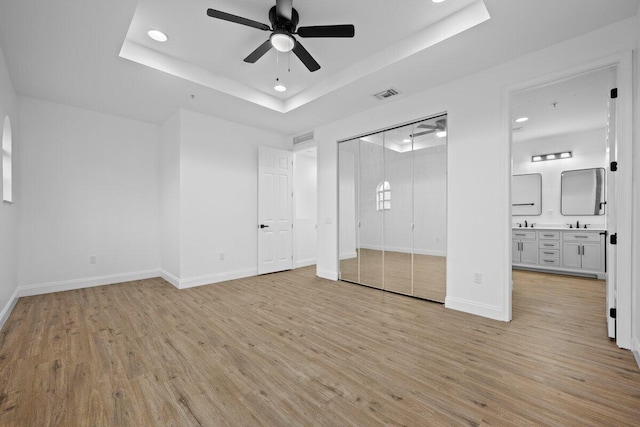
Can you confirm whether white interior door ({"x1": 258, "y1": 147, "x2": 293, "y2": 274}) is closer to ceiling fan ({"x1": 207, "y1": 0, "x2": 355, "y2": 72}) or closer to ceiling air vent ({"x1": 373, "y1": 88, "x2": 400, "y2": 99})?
ceiling air vent ({"x1": 373, "y1": 88, "x2": 400, "y2": 99})

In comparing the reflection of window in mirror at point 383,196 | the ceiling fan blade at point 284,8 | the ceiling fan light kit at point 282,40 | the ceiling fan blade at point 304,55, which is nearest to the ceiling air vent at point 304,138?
the reflection of window in mirror at point 383,196

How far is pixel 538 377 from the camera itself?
6.65ft

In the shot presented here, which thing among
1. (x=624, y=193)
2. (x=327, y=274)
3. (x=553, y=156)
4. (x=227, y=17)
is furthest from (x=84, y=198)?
(x=553, y=156)

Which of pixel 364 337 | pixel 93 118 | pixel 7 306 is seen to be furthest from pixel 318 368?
pixel 93 118

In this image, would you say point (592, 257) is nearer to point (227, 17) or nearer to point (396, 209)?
point (396, 209)

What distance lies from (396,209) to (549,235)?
3.90 metres

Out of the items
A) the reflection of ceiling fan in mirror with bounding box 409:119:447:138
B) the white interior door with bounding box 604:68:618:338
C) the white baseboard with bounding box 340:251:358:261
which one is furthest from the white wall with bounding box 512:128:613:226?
the white baseboard with bounding box 340:251:358:261

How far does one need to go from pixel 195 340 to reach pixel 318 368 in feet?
4.29

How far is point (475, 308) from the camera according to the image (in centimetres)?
327

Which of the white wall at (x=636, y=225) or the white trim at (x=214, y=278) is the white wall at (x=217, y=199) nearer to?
the white trim at (x=214, y=278)

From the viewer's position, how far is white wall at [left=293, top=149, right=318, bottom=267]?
6156 mm

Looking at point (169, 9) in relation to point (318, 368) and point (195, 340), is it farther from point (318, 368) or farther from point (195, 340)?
point (318, 368)

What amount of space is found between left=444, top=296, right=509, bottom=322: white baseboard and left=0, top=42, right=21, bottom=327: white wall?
5205mm

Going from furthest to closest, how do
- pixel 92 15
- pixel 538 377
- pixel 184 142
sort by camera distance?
pixel 184 142, pixel 92 15, pixel 538 377
